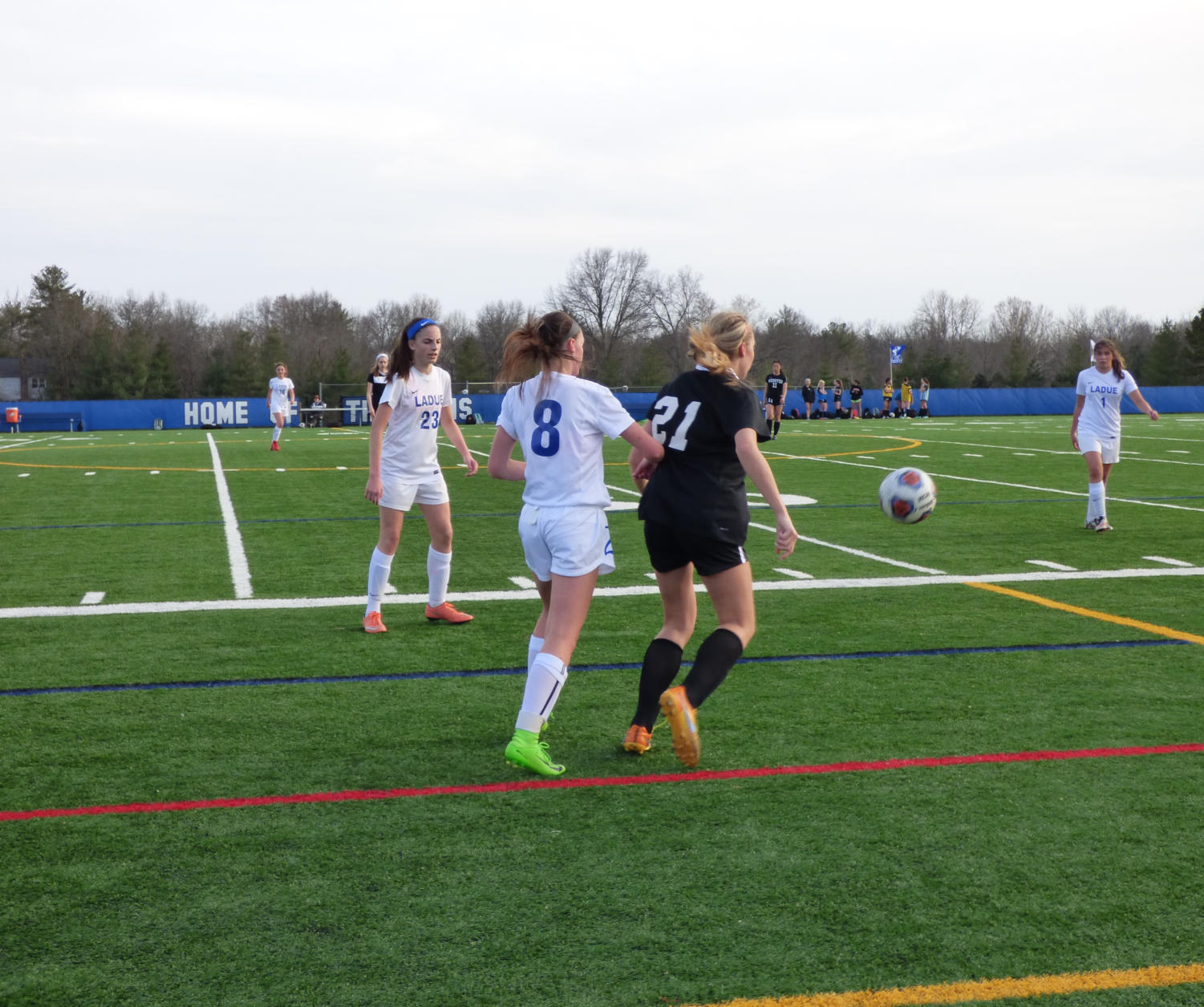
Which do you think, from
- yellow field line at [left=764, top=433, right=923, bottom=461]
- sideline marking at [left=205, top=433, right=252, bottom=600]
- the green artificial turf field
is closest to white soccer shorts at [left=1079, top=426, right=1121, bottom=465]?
the green artificial turf field

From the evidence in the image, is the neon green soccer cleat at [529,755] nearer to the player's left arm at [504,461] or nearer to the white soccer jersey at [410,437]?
the player's left arm at [504,461]

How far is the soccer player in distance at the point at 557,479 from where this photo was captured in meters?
4.79

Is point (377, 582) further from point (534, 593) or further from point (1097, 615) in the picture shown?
point (1097, 615)

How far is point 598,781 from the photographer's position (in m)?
4.73

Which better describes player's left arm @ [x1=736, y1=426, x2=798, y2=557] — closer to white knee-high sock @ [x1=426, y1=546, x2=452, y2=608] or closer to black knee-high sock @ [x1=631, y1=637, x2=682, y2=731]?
black knee-high sock @ [x1=631, y1=637, x2=682, y2=731]

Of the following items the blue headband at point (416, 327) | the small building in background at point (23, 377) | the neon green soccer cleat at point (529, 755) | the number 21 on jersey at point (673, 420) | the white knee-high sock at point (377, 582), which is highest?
the small building in background at point (23, 377)

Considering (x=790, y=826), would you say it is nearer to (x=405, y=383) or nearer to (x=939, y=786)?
(x=939, y=786)

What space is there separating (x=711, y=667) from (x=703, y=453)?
33.6 inches

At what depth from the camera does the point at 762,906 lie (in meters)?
3.54

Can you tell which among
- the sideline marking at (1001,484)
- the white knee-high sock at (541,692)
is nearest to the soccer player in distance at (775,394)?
the sideline marking at (1001,484)

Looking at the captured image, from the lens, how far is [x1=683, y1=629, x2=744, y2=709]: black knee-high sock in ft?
15.9

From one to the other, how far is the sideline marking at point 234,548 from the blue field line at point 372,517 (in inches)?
18.0

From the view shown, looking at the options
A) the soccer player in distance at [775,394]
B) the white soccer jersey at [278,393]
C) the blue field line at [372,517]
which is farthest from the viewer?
the soccer player in distance at [775,394]

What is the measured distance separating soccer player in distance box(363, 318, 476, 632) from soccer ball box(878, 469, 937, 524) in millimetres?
2690
